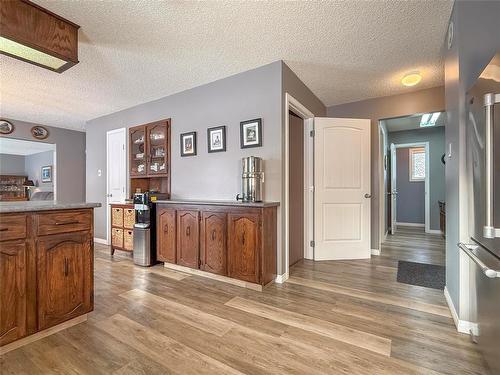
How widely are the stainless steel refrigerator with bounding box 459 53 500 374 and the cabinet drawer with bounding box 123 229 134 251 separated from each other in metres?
3.84

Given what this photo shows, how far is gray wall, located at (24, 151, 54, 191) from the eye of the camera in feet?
25.3

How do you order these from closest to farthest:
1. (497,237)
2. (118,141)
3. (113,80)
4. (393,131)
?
(497,237)
(113,80)
(118,141)
(393,131)

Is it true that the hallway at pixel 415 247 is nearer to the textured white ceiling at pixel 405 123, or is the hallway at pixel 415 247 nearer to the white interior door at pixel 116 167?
the textured white ceiling at pixel 405 123

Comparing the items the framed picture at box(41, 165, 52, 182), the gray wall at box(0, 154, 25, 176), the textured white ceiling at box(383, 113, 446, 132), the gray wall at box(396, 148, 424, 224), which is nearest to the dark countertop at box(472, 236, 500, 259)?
the textured white ceiling at box(383, 113, 446, 132)

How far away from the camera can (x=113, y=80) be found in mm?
3193

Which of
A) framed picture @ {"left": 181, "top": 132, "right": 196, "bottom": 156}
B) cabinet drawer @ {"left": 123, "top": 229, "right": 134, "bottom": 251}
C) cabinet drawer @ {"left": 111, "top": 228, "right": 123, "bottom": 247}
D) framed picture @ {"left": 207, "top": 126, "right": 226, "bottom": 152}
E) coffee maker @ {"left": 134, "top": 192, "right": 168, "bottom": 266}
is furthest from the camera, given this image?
cabinet drawer @ {"left": 111, "top": 228, "right": 123, "bottom": 247}

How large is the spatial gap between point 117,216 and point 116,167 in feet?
3.65

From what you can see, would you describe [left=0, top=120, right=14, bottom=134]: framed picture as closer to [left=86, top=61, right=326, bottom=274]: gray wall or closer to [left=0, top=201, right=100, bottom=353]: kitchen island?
[left=86, top=61, right=326, bottom=274]: gray wall

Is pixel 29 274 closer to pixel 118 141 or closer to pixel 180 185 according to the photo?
pixel 180 185

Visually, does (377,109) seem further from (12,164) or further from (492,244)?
(12,164)

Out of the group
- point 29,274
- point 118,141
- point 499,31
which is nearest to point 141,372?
point 29,274

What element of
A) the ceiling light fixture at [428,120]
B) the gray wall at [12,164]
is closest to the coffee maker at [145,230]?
the ceiling light fixture at [428,120]

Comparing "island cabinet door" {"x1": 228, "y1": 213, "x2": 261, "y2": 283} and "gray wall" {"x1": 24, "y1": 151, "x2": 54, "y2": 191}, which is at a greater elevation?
"gray wall" {"x1": 24, "y1": 151, "x2": 54, "y2": 191}

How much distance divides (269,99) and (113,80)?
2.13 meters
